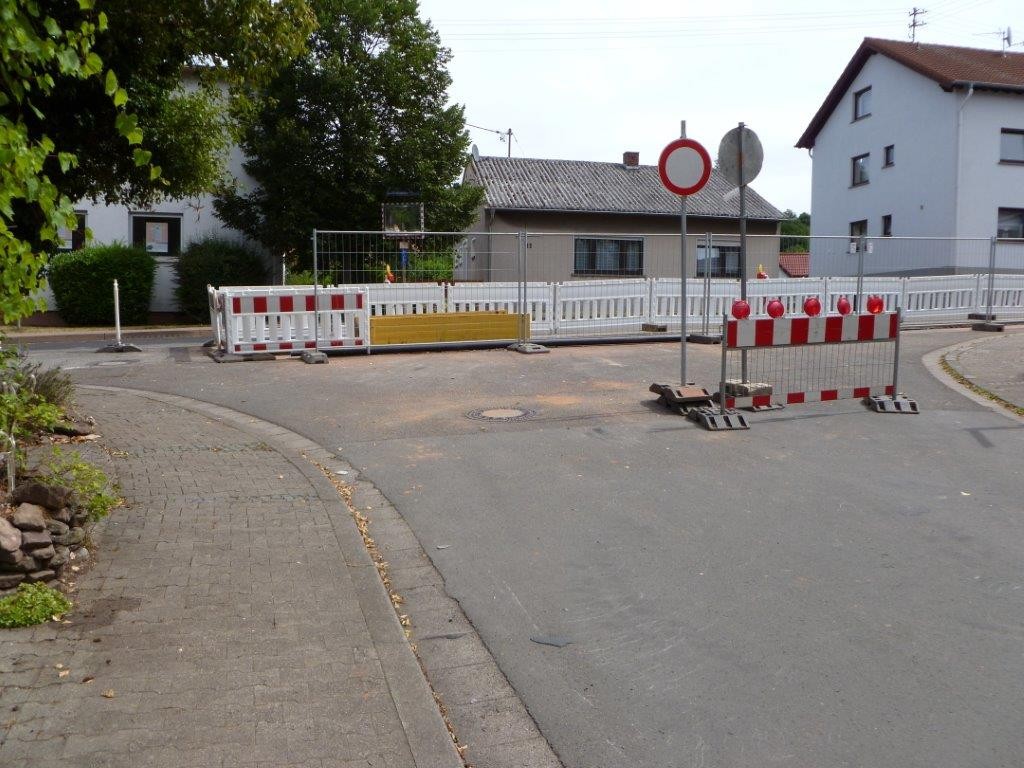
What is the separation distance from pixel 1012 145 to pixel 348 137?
24.4 meters

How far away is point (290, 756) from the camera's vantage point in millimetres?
3410

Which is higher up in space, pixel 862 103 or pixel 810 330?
pixel 862 103

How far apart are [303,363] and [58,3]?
8353 millimetres

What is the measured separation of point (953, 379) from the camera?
1264cm

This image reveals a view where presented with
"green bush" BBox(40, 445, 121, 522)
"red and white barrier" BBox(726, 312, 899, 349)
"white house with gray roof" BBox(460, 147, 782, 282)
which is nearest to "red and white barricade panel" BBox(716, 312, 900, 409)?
"red and white barrier" BBox(726, 312, 899, 349)

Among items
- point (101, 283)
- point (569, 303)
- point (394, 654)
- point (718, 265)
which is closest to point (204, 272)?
point (101, 283)

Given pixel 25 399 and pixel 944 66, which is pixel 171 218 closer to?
pixel 25 399

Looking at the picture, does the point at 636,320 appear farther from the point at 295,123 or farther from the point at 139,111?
the point at 295,123

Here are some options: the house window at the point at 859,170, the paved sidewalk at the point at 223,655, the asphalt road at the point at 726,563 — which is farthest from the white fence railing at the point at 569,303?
the house window at the point at 859,170

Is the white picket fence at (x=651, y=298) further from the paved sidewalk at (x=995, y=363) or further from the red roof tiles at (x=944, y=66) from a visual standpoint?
the red roof tiles at (x=944, y=66)

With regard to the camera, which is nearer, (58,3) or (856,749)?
(856,749)

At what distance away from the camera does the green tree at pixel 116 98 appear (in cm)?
397

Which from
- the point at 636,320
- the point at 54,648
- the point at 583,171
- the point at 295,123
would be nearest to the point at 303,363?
the point at 636,320

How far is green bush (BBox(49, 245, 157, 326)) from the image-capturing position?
2705 centimetres
